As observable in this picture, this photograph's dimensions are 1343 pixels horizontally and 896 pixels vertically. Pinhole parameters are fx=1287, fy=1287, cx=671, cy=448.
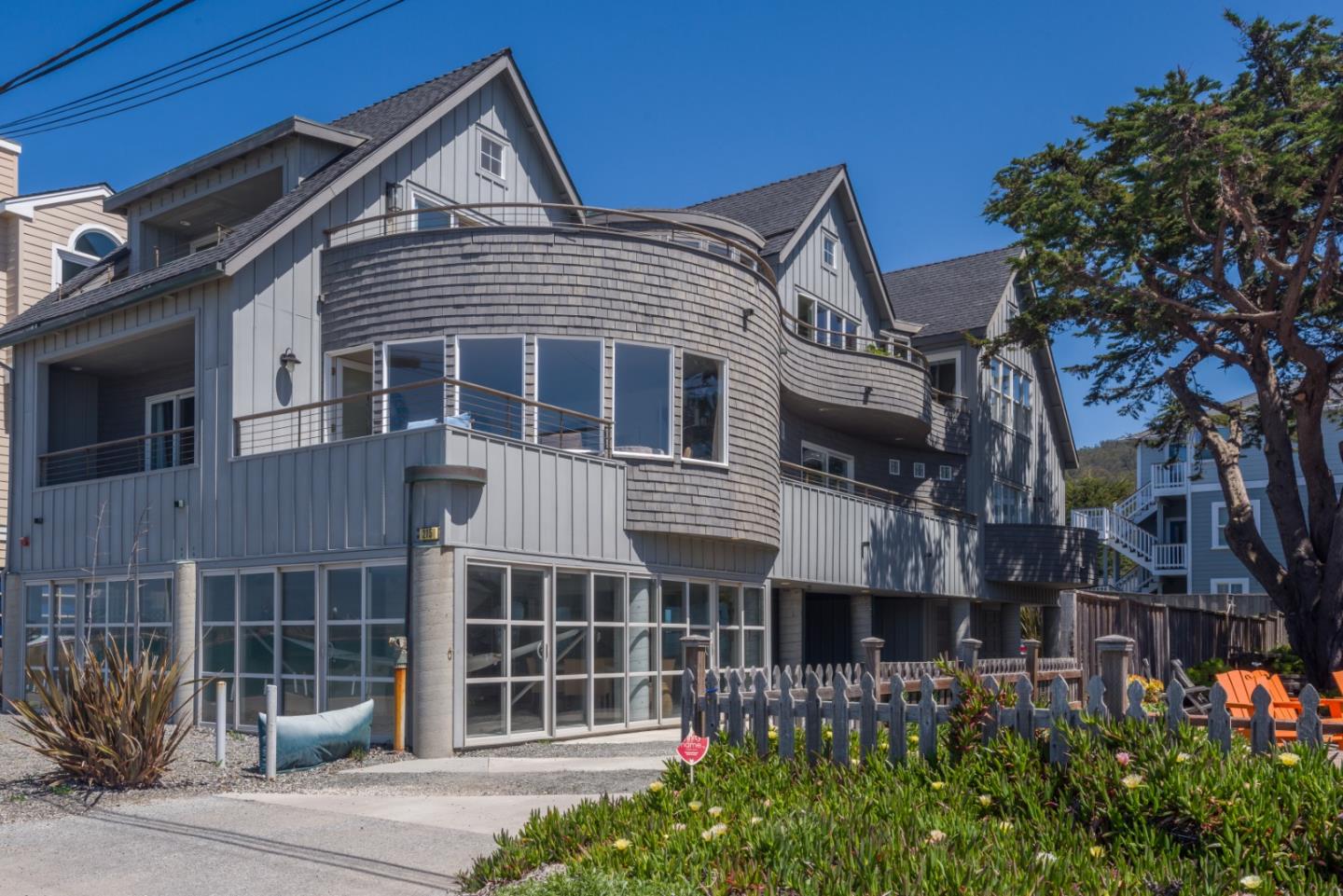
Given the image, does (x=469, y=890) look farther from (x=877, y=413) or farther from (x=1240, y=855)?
(x=877, y=413)

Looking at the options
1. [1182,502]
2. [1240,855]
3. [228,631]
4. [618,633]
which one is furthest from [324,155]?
[1182,502]

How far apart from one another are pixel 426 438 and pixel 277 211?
18.0 ft

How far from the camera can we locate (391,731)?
14992 mm

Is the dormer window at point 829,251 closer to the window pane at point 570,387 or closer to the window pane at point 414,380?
the window pane at point 570,387

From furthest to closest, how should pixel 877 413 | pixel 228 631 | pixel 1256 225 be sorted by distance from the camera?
pixel 877 413, pixel 1256 225, pixel 228 631

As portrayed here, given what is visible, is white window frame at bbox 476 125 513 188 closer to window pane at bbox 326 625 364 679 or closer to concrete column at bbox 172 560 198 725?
concrete column at bbox 172 560 198 725

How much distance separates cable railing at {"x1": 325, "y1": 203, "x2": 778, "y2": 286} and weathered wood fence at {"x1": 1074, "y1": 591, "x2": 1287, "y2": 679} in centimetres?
756

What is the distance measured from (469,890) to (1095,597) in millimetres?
15994

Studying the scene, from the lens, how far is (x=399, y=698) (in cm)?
1448

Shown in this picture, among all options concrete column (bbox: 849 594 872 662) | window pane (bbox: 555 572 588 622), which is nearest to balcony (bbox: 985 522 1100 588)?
concrete column (bbox: 849 594 872 662)

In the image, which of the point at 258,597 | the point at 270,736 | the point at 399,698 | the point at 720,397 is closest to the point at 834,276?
the point at 720,397

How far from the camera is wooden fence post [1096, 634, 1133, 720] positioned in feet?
26.4

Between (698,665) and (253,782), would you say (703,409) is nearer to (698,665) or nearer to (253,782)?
(698,665)

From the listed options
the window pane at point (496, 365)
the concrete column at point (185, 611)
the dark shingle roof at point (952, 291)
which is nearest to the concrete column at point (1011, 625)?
the dark shingle roof at point (952, 291)
